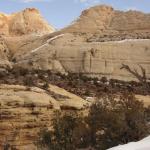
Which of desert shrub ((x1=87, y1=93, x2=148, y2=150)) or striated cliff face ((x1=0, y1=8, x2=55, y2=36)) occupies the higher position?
striated cliff face ((x1=0, y1=8, x2=55, y2=36))

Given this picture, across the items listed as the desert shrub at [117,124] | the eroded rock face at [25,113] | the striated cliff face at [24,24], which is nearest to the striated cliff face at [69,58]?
the eroded rock face at [25,113]

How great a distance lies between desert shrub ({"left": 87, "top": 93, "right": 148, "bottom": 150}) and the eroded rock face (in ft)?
13.6

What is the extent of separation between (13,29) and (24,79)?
228ft

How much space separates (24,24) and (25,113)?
75181 mm

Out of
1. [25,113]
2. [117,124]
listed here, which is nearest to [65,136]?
[117,124]

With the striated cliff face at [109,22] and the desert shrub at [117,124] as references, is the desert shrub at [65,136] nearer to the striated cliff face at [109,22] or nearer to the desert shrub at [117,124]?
the desert shrub at [117,124]

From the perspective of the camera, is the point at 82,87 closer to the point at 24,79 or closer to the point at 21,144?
the point at 24,79

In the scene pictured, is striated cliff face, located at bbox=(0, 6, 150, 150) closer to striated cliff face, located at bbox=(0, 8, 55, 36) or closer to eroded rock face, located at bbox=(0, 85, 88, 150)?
eroded rock face, located at bbox=(0, 85, 88, 150)

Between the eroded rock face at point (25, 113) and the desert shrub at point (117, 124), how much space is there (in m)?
4.15

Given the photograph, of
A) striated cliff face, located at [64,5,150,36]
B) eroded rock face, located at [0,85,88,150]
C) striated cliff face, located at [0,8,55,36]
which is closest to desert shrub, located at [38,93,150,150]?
eroded rock face, located at [0,85,88,150]

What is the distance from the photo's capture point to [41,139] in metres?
22.1

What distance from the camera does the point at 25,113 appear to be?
1005 inches

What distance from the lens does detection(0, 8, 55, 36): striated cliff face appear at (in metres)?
99.6

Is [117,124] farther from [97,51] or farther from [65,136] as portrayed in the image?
[97,51]
